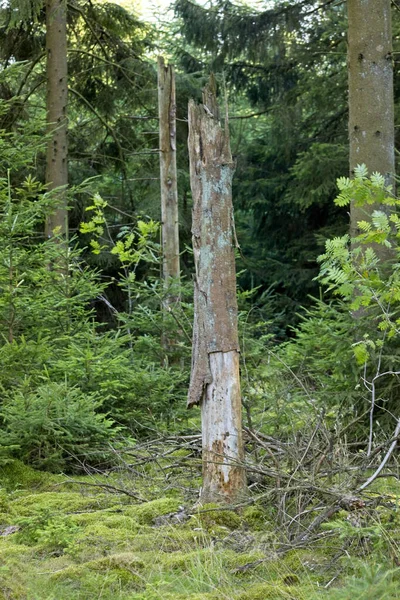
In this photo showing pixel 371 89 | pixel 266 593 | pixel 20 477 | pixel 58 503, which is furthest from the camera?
pixel 371 89

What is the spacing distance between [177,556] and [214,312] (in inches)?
64.1

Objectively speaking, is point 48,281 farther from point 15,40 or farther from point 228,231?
point 15,40

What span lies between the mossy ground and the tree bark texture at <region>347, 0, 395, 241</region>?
473 centimetres

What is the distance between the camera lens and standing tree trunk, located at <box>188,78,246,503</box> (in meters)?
5.23

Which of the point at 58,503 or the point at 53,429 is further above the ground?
the point at 53,429

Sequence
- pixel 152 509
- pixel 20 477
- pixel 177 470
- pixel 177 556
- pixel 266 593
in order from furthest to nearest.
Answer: pixel 177 470 < pixel 20 477 < pixel 152 509 < pixel 177 556 < pixel 266 593

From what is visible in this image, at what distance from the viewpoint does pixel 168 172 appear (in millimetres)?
12953

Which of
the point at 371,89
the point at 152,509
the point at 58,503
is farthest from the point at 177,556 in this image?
the point at 371,89

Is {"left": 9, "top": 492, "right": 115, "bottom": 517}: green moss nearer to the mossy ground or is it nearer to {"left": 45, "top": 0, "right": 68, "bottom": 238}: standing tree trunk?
the mossy ground

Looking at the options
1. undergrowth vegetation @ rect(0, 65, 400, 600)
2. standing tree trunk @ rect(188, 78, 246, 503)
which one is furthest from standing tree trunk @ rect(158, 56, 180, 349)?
standing tree trunk @ rect(188, 78, 246, 503)

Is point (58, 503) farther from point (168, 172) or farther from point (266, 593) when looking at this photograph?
point (168, 172)

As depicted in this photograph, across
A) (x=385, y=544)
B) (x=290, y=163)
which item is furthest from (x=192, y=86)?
(x=385, y=544)

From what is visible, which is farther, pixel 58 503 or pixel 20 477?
pixel 20 477

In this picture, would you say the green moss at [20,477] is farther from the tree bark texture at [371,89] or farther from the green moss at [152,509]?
the tree bark texture at [371,89]
